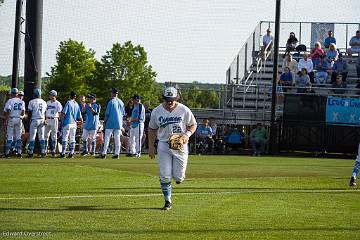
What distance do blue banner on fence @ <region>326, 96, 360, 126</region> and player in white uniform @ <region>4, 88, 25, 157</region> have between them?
42.4 ft

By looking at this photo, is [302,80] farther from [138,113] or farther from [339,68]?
[138,113]

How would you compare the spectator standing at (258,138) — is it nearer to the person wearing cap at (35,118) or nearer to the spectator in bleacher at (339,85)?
the spectator in bleacher at (339,85)

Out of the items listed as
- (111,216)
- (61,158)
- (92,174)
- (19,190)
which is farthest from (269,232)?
(61,158)

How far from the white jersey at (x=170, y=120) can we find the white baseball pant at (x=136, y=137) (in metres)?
13.4

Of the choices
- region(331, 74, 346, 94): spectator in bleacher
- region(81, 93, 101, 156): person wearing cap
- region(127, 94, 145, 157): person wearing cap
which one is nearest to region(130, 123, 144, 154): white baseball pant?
region(127, 94, 145, 157): person wearing cap

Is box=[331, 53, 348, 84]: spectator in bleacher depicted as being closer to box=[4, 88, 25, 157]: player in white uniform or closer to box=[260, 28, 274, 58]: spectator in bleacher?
box=[260, 28, 274, 58]: spectator in bleacher

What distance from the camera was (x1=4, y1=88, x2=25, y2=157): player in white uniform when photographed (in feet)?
78.6

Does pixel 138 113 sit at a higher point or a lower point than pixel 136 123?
higher

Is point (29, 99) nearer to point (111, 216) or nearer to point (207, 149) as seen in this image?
point (207, 149)

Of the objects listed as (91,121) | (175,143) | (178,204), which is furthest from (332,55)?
(175,143)

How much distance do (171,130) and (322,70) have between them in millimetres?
22123

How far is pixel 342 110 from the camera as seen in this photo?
30.8 metres

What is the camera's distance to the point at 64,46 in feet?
226

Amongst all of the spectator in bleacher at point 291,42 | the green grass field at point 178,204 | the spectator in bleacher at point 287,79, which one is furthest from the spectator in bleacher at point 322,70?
the green grass field at point 178,204
